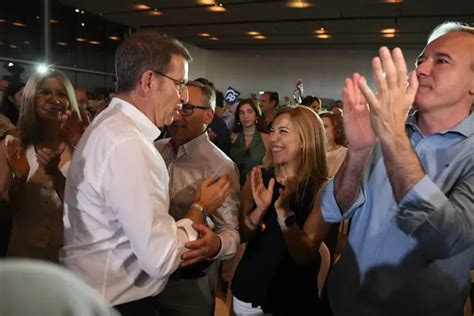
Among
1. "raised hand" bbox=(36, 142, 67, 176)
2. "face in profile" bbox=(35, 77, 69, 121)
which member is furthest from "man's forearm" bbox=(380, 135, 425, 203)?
"face in profile" bbox=(35, 77, 69, 121)

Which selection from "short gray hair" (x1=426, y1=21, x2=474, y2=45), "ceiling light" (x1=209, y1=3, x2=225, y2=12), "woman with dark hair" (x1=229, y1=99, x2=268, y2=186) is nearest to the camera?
"short gray hair" (x1=426, y1=21, x2=474, y2=45)

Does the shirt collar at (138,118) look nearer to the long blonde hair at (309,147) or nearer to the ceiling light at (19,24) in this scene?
the long blonde hair at (309,147)

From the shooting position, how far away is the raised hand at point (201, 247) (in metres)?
1.37

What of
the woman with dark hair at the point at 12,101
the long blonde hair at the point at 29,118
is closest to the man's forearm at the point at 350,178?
the long blonde hair at the point at 29,118

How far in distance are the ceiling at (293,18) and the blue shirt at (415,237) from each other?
232 inches

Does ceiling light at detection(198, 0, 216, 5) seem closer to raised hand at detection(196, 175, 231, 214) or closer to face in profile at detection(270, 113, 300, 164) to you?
face in profile at detection(270, 113, 300, 164)

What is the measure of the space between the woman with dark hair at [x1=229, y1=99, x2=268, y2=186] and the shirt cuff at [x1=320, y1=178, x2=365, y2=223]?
8.39 ft

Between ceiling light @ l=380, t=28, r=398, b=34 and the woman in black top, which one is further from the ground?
ceiling light @ l=380, t=28, r=398, b=34

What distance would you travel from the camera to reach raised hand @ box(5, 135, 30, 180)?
1869mm

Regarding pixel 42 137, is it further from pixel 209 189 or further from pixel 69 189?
pixel 209 189

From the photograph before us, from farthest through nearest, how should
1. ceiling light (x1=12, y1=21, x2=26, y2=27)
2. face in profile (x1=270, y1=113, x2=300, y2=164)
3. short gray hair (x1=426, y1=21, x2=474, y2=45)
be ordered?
ceiling light (x1=12, y1=21, x2=26, y2=27) < face in profile (x1=270, y1=113, x2=300, y2=164) < short gray hair (x1=426, y1=21, x2=474, y2=45)

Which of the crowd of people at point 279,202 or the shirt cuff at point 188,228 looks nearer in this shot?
the crowd of people at point 279,202

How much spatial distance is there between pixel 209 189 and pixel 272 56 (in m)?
11.4

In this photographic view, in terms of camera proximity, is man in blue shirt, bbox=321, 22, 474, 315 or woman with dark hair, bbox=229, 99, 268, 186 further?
woman with dark hair, bbox=229, 99, 268, 186
